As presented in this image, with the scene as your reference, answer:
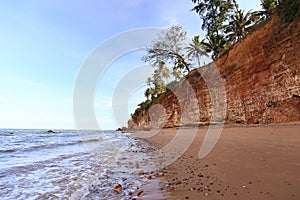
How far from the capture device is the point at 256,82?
1066 cm

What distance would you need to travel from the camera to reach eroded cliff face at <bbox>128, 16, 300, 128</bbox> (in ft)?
28.3

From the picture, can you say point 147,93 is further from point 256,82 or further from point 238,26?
point 256,82

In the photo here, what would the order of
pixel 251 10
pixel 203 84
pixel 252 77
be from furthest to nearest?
pixel 251 10 < pixel 203 84 < pixel 252 77

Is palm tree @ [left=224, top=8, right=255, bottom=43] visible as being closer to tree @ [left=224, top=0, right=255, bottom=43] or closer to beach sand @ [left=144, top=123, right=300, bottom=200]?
tree @ [left=224, top=0, right=255, bottom=43]

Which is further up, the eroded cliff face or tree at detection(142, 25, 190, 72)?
tree at detection(142, 25, 190, 72)

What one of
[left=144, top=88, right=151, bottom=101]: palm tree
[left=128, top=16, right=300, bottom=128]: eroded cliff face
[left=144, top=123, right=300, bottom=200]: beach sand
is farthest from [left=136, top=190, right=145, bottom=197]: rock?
[left=144, top=88, right=151, bottom=101]: palm tree

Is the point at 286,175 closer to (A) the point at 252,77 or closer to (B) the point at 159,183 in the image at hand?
(B) the point at 159,183

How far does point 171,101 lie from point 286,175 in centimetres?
2197

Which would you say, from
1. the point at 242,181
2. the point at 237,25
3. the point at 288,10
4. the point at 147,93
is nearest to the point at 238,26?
the point at 237,25

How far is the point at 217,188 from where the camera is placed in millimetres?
2129

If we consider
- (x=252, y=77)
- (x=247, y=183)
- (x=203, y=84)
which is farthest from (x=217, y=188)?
(x=203, y=84)

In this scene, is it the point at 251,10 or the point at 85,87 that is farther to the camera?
the point at 251,10

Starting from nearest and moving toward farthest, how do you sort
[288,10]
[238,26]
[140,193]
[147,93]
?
[140,193] → [288,10] → [238,26] → [147,93]

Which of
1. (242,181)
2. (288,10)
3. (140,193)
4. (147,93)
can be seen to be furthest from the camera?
(147,93)
